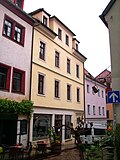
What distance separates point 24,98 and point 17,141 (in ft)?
11.0

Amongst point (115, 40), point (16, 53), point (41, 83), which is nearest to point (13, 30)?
point (16, 53)

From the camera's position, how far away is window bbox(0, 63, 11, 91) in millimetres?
15125

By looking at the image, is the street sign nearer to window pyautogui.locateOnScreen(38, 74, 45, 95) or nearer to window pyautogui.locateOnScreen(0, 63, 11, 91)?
window pyautogui.locateOnScreen(0, 63, 11, 91)

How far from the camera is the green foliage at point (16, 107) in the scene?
46.9 ft

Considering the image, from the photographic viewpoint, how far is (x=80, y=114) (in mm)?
27766

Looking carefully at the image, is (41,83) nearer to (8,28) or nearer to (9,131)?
(9,131)

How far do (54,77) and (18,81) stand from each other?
5.90 meters

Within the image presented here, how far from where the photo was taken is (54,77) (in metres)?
22.0

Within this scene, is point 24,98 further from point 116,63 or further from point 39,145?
point 116,63

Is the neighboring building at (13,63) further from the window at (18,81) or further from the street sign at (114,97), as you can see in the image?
the street sign at (114,97)

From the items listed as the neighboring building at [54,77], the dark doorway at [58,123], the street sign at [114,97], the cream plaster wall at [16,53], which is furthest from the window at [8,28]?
the street sign at [114,97]

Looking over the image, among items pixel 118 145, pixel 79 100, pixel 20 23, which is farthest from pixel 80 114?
pixel 118 145

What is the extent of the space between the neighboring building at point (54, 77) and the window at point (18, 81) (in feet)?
4.47

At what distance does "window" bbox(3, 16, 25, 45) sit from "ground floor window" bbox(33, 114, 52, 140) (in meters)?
6.66
